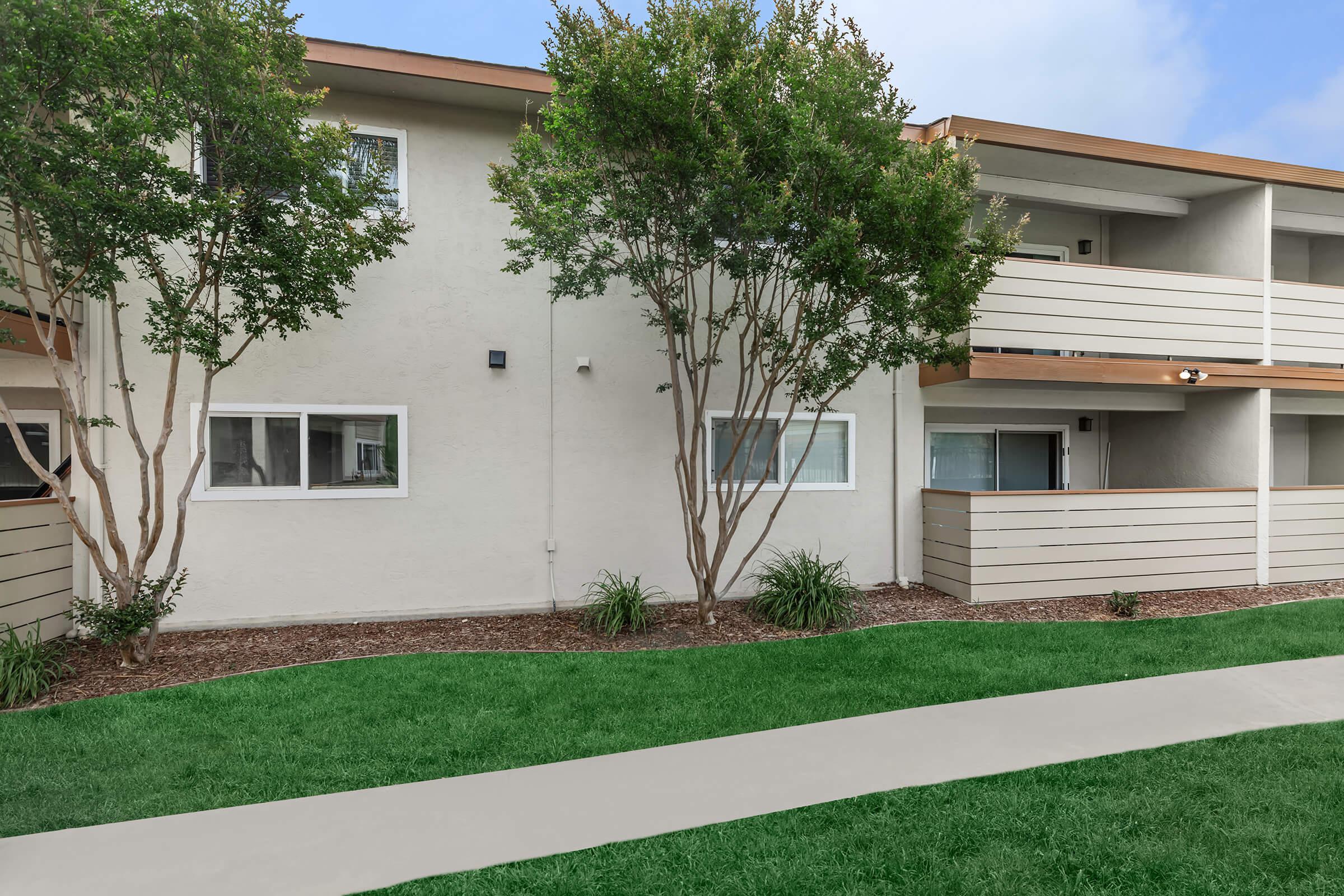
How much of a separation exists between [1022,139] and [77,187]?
9.34 metres

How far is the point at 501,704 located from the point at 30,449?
6.24 meters

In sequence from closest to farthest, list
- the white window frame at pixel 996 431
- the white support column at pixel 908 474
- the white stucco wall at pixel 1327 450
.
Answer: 1. the white support column at pixel 908 474
2. the white window frame at pixel 996 431
3. the white stucco wall at pixel 1327 450

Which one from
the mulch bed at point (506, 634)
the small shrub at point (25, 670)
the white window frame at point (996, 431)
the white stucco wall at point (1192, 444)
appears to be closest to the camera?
the small shrub at point (25, 670)

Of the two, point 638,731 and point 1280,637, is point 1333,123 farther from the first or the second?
point 638,731

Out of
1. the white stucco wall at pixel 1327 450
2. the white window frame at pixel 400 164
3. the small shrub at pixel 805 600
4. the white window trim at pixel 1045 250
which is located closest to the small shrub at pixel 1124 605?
the small shrub at pixel 805 600

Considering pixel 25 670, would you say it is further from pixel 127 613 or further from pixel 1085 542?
pixel 1085 542

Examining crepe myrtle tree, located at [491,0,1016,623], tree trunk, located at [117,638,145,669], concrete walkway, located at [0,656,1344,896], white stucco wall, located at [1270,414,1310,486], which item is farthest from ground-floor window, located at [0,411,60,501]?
white stucco wall, located at [1270,414,1310,486]

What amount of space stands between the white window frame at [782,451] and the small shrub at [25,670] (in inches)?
241

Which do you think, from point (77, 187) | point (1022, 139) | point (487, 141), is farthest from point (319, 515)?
point (1022, 139)

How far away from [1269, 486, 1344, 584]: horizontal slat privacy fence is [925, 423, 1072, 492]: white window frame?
2.49 m

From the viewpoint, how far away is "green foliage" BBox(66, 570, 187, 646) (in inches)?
220

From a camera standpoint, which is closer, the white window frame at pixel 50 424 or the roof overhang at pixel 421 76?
the roof overhang at pixel 421 76

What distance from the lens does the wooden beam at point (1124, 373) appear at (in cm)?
842

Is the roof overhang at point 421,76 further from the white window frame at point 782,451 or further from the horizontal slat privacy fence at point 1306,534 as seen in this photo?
the horizontal slat privacy fence at point 1306,534
